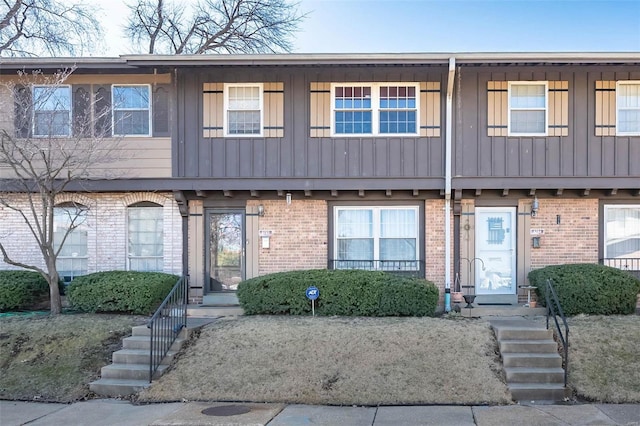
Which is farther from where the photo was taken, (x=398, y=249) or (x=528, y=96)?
(x=398, y=249)


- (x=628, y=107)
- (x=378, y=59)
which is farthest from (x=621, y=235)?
(x=378, y=59)

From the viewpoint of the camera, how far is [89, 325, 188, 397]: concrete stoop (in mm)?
7766

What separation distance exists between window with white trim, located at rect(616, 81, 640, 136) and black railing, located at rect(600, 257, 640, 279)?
2826mm

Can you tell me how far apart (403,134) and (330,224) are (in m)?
2.61

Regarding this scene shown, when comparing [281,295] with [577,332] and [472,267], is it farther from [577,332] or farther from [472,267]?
[577,332]

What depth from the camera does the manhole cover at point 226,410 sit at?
22.2 feet

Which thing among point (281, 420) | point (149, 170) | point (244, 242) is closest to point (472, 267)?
point (244, 242)

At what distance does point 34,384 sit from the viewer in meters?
7.98

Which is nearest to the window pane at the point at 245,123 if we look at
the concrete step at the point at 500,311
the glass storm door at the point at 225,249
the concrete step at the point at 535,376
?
the glass storm door at the point at 225,249

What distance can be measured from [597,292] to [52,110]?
12.0m

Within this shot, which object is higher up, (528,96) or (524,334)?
(528,96)

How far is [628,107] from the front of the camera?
444 inches

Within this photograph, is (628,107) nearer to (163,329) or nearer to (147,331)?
(163,329)

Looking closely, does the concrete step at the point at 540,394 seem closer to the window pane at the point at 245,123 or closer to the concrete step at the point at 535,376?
the concrete step at the point at 535,376
